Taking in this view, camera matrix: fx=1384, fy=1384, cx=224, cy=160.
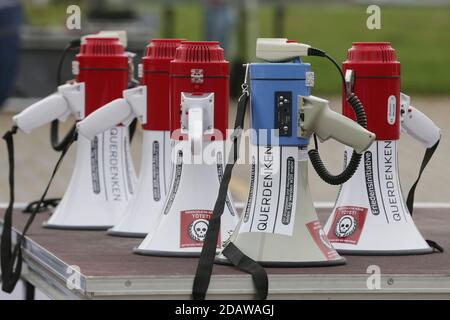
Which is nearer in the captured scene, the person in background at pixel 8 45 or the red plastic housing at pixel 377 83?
the red plastic housing at pixel 377 83

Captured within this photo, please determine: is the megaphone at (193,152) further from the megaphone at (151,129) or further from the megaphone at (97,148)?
the megaphone at (97,148)

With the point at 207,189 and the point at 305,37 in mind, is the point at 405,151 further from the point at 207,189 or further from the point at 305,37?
the point at 305,37

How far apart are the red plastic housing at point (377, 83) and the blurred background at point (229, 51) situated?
1.70 ft

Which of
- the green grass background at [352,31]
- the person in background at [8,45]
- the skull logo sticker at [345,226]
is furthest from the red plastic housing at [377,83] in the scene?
the green grass background at [352,31]

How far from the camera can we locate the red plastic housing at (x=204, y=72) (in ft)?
16.7

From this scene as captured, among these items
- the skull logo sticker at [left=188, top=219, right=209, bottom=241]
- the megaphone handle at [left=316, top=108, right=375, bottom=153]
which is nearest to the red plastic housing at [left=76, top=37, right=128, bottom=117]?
the skull logo sticker at [left=188, top=219, right=209, bottom=241]

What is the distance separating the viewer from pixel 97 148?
629 centimetres

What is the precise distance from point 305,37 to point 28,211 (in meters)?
24.4

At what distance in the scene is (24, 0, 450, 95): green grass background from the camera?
24.5 m

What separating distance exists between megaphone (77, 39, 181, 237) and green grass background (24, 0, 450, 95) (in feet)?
47.4

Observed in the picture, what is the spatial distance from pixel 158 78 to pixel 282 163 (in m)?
1.09

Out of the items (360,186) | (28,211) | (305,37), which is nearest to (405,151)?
(28,211)

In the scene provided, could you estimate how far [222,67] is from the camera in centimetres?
512

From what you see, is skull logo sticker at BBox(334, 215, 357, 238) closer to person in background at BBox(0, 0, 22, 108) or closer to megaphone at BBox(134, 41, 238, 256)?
megaphone at BBox(134, 41, 238, 256)
